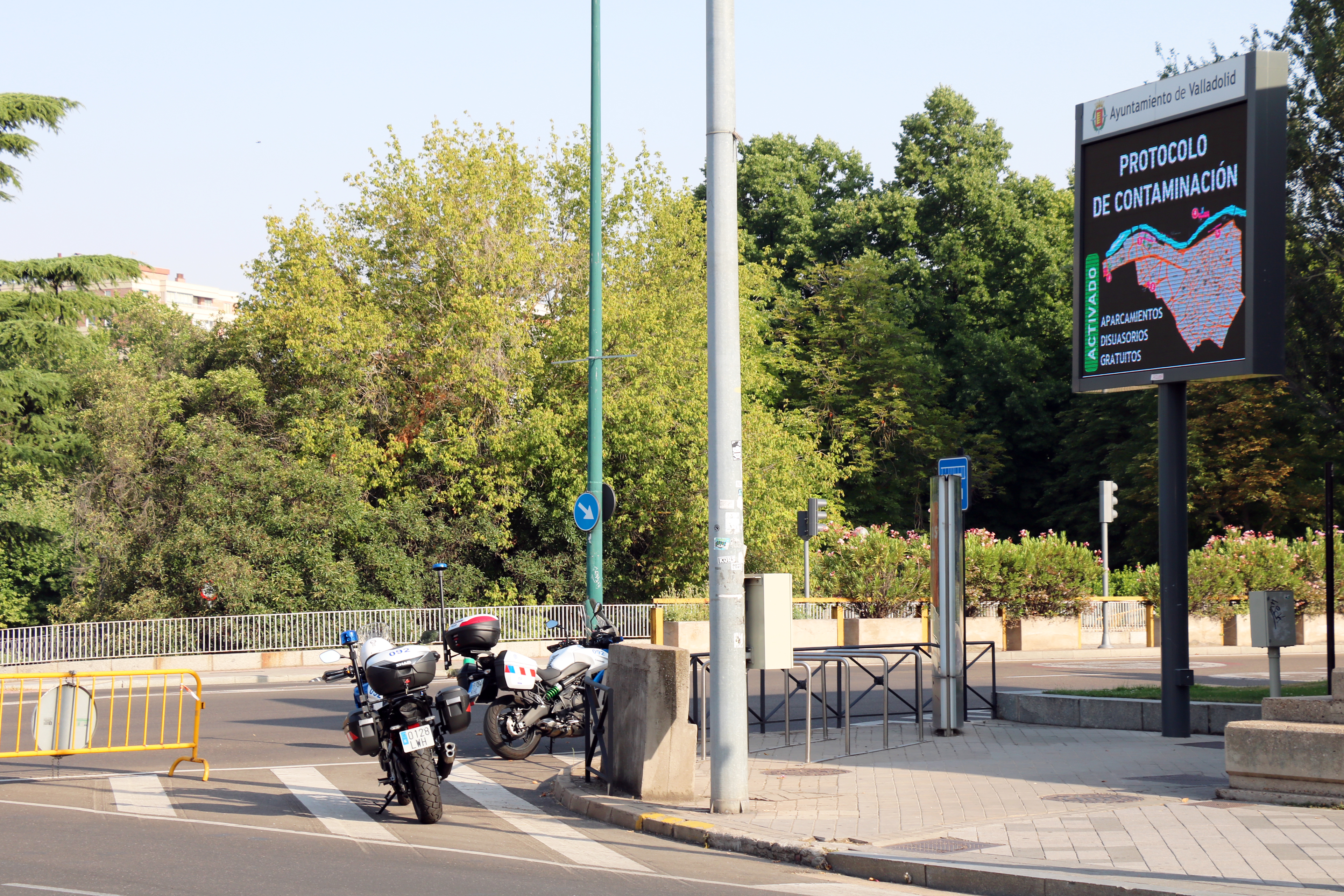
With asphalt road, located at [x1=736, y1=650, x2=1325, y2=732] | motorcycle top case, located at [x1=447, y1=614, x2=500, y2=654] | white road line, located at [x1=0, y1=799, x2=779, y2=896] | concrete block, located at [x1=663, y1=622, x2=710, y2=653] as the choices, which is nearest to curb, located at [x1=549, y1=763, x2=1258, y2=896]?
white road line, located at [x1=0, y1=799, x2=779, y2=896]

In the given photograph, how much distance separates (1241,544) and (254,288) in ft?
85.4

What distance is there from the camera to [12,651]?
22.7 m

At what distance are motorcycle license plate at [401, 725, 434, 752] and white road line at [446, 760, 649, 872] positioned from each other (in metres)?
0.94

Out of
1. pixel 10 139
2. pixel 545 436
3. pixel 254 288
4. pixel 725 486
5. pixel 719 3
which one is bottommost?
pixel 725 486

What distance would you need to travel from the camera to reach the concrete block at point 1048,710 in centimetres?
1520

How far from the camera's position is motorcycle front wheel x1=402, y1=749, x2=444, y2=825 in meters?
9.30

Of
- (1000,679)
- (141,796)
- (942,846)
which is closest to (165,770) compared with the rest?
(141,796)

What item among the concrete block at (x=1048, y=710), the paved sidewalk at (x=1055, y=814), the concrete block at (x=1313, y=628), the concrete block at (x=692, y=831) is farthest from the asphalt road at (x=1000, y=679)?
the concrete block at (x=1313, y=628)

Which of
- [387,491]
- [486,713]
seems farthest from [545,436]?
[486,713]

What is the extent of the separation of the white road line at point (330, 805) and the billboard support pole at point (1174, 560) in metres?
7.95

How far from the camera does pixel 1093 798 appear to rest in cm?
992

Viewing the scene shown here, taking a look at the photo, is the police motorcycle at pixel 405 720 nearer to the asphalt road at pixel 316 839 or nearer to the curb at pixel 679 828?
the asphalt road at pixel 316 839

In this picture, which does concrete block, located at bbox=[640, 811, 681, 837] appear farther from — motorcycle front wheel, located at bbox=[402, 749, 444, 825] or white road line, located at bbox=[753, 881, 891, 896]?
white road line, located at bbox=[753, 881, 891, 896]

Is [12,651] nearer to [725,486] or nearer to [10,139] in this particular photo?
[10,139]
